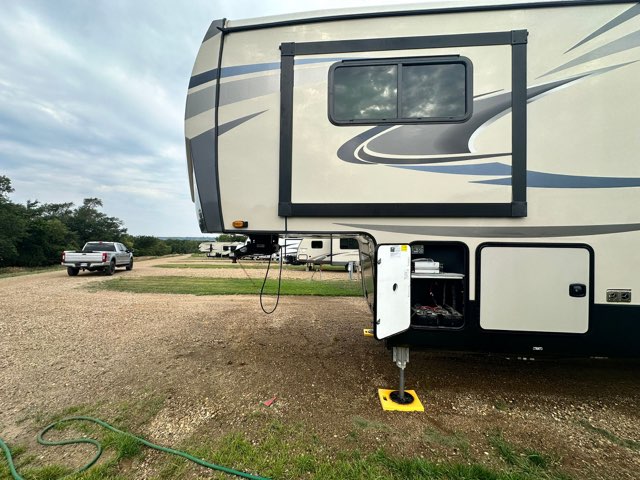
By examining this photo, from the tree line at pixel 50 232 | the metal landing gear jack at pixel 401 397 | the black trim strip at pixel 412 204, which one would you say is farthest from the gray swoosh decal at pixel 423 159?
the tree line at pixel 50 232

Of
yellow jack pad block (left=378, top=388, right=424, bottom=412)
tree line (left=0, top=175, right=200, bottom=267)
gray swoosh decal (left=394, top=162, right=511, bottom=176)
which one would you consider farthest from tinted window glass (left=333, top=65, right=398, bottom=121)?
tree line (left=0, top=175, right=200, bottom=267)

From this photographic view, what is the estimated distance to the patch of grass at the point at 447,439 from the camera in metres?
2.16

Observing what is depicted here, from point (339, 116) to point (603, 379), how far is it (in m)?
4.03

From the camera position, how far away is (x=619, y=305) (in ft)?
A: 7.20

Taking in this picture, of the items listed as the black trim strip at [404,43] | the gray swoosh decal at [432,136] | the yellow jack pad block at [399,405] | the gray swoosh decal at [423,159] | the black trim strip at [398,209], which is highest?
the black trim strip at [404,43]

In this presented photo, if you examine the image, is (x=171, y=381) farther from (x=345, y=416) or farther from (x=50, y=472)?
(x=345, y=416)

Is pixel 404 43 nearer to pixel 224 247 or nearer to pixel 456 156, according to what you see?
pixel 456 156

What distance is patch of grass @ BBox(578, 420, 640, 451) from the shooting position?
85.6 inches

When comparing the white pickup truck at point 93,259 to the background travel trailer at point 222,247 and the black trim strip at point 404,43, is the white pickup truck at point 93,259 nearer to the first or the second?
the background travel trailer at point 222,247

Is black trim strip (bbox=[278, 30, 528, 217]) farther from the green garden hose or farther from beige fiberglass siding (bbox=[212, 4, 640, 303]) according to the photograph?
the green garden hose

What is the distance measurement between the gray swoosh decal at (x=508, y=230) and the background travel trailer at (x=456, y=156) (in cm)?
1

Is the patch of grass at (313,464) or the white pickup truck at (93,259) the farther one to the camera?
the white pickup truck at (93,259)

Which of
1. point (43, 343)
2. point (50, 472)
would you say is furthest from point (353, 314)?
point (43, 343)

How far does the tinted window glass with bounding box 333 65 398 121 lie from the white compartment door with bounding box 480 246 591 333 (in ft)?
5.00
